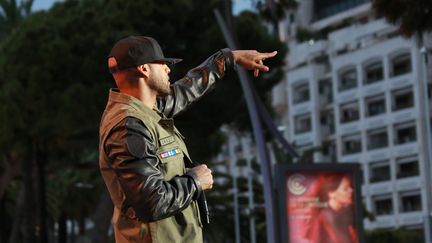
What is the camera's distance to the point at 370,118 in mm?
82188

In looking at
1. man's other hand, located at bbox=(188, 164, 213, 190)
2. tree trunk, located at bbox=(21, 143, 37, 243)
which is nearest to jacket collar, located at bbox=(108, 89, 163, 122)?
man's other hand, located at bbox=(188, 164, 213, 190)

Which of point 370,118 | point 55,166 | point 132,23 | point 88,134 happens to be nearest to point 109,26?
point 132,23

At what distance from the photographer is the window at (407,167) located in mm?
77750

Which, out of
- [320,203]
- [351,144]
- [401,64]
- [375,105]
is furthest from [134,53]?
[351,144]

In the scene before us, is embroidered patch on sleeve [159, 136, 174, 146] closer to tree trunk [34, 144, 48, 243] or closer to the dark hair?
the dark hair

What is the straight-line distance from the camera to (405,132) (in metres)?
79.7

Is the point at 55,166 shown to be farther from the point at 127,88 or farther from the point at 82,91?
the point at 127,88

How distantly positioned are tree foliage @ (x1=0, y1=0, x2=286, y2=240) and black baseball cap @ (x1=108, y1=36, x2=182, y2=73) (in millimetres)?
33109

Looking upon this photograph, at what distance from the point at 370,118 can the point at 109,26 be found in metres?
44.2

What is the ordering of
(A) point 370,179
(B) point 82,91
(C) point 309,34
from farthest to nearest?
(C) point 309,34
(A) point 370,179
(B) point 82,91

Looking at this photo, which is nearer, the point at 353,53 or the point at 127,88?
the point at 127,88

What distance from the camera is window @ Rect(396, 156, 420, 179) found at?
77750 mm

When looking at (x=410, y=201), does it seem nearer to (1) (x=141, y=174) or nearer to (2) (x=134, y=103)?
(2) (x=134, y=103)

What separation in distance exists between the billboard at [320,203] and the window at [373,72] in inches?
2265
